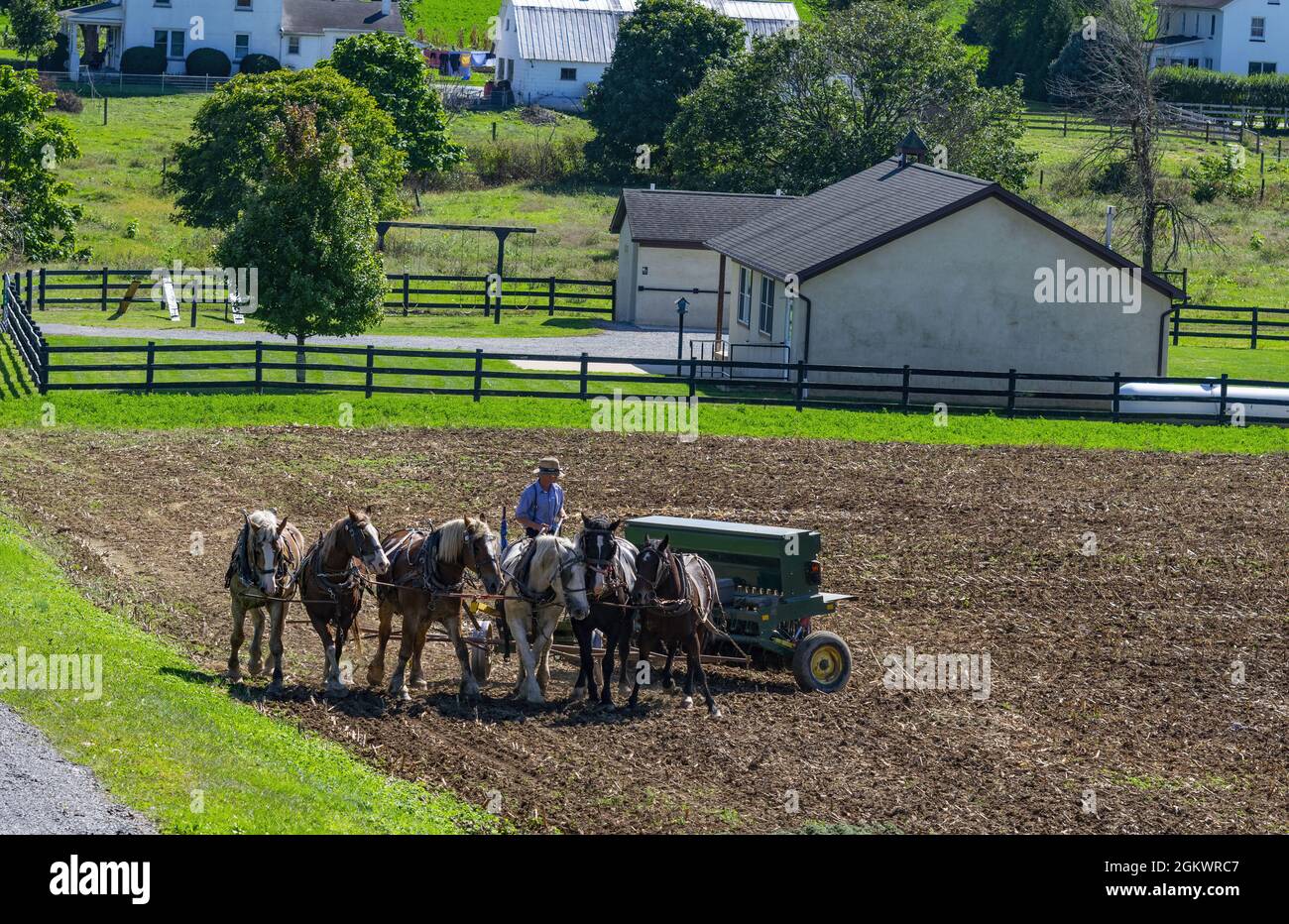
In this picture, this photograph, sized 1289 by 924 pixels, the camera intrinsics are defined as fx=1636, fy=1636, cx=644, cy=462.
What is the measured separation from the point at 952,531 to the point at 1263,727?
8.19 m

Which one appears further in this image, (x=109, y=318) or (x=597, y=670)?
(x=109, y=318)

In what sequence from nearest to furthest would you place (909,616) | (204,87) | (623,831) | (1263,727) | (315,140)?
(623,831)
(1263,727)
(909,616)
(315,140)
(204,87)

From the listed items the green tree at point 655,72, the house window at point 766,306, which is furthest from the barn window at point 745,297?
the green tree at point 655,72

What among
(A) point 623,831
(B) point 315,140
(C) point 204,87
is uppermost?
(C) point 204,87

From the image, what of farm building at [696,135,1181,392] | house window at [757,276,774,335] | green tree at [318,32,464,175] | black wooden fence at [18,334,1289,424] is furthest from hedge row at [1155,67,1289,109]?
black wooden fence at [18,334,1289,424]

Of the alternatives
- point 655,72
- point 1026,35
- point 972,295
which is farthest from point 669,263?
point 1026,35

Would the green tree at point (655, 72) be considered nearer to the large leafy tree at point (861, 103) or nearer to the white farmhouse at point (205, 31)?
the white farmhouse at point (205, 31)

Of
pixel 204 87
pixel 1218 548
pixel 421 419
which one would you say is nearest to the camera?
pixel 1218 548

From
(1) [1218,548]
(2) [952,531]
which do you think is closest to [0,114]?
(2) [952,531]

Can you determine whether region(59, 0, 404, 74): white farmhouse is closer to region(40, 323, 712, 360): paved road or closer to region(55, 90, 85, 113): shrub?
region(55, 90, 85, 113): shrub

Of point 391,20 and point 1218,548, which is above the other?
point 391,20

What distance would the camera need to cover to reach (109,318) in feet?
147

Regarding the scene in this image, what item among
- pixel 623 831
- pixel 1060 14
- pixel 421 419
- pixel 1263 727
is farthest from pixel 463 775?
pixel 1060 14

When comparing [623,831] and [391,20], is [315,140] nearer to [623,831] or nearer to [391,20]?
[623,831]
